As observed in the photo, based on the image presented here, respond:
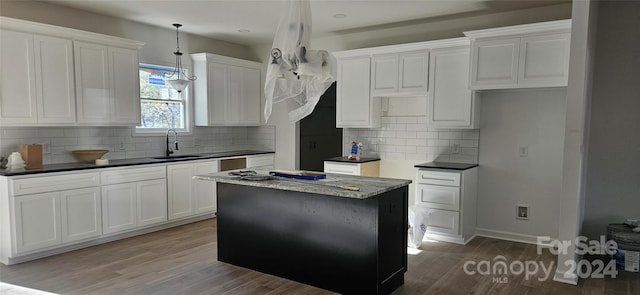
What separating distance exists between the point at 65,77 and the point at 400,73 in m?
3.70

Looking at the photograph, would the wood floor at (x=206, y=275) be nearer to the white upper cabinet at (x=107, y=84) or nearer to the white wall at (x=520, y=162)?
the white wall at (x=520, y=162)

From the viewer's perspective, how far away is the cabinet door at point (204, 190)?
17.4 ft

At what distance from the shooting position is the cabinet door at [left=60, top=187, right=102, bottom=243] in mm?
3979

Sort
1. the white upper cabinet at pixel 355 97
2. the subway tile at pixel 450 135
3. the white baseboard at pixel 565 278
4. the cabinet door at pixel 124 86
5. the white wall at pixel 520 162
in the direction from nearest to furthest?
the white baseboard at pixel 565 278 → the white wall at pixel 520 162 → the cabinet door at pixel 124 86 → the subway tile at pixel 450 135 → the white upper cabinet at pixel 355 97

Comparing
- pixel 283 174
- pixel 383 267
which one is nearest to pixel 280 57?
pixel 283 174

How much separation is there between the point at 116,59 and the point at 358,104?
2957 mm

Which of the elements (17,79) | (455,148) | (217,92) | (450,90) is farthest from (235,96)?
(455,148)

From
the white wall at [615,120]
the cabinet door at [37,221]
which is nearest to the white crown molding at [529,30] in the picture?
the white wall at [615,120]

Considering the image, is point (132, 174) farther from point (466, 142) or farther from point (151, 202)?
point (466, 142)

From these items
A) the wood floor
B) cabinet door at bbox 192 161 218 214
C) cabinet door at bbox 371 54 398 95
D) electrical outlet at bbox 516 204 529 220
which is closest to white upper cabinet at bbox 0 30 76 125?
the wood floor

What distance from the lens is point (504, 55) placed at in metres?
4.15

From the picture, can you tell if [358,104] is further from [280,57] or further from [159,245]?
[159,245]

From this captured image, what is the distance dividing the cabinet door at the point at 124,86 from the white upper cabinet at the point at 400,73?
114 inches

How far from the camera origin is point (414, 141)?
5219 millimetres
